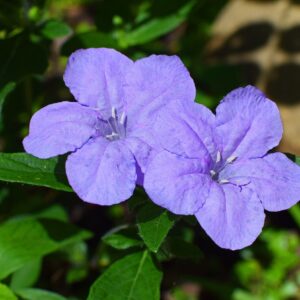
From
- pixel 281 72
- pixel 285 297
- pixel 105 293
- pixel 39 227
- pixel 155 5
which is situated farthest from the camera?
pixel 281 72

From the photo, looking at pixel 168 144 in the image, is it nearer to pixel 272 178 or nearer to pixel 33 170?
pixel 272 178

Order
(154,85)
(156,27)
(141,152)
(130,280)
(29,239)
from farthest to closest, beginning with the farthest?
(156,27) < (29,239) < (130,280) < (154,85) < (141,152)

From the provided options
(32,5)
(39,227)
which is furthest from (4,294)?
(32,5)

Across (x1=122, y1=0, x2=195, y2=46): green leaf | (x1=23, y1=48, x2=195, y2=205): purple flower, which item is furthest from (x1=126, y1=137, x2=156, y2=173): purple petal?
(x1=122, y1=0, x2=195, y2=46): green leaf

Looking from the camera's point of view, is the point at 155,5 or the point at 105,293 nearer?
the point at 105,293

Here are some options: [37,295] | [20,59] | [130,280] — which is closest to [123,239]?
[130,280]

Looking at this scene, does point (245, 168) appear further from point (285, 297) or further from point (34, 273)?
point (285, 297)
